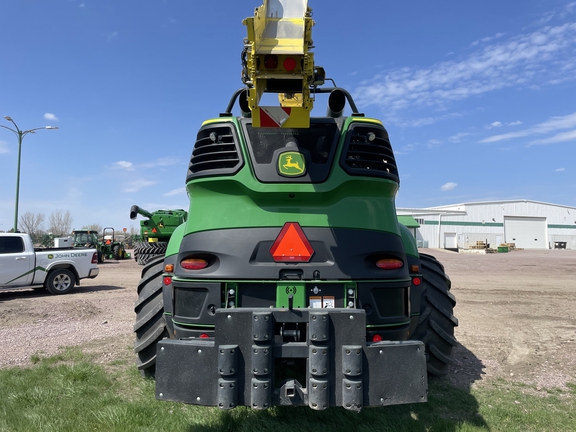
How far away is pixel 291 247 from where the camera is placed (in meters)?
2.97

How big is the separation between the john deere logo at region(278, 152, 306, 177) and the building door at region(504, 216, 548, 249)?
6461cm

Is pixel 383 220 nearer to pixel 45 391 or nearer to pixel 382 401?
pixel 382 401

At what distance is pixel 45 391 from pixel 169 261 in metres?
1.85

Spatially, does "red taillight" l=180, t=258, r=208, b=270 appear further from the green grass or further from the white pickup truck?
the white pickup truck

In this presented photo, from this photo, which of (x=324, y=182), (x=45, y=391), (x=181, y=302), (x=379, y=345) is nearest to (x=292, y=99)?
(x=324, y=182)

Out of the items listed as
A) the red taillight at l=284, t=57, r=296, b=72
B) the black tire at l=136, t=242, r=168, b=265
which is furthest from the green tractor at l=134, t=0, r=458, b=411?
the black tire at l=136, t=242, r=168, b=265

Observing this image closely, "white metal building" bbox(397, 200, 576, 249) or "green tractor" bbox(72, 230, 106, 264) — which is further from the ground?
"white metal building" bbox(397, 200, 576, 249)

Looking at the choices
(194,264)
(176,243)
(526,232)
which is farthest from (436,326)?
(526,232)

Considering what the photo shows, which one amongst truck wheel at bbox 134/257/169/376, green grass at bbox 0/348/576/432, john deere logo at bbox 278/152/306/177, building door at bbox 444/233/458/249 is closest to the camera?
john deere logo at bbox 278/152/306/177

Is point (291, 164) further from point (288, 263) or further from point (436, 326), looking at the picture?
point (436, 326)

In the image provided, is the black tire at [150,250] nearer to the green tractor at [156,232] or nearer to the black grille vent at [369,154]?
the green tractor at [156,232]

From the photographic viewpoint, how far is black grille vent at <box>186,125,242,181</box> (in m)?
3.16

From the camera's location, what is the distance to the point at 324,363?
2.46 metres

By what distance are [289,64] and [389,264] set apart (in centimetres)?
160
